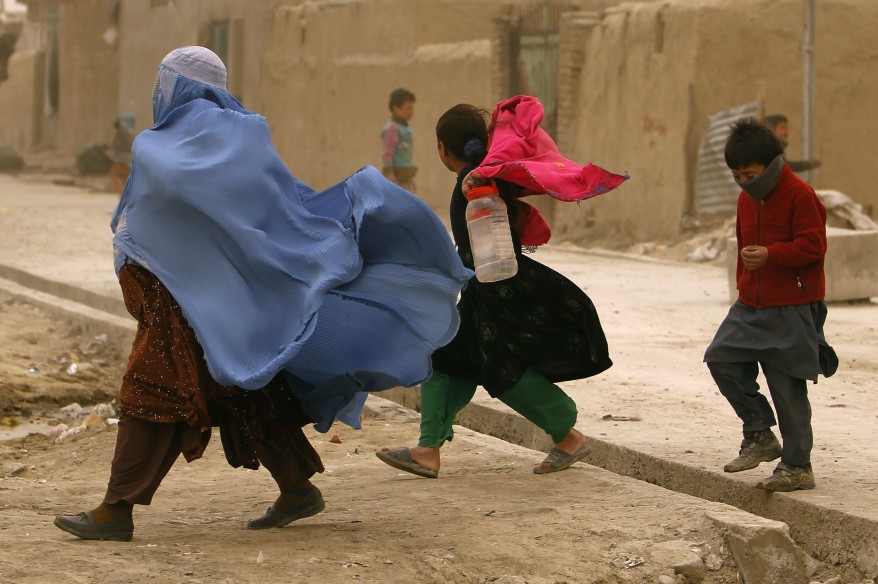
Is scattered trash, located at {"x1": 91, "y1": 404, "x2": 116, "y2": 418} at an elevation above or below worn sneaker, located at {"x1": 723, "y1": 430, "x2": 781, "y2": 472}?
below

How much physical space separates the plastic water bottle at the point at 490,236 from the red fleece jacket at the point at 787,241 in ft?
2.56

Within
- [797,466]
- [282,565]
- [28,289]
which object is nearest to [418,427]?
[797,466]

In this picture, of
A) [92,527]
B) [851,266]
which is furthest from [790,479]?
[851,266]

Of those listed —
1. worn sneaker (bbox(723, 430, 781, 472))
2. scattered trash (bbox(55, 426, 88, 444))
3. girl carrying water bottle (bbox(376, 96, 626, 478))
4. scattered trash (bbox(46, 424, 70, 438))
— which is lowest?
scattered trash (bbox(46, 424, 70, 438))

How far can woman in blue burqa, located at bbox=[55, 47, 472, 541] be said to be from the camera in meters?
3.99

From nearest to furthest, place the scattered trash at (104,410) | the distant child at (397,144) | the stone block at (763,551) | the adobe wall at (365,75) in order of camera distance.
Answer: the stone block at (763,551)
the scattered trash at (104,410)
the distant child at (397,144)
the adobe wall at (365,75)

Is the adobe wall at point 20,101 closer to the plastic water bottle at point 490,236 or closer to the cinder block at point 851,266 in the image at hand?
the cinder block at point 851,266

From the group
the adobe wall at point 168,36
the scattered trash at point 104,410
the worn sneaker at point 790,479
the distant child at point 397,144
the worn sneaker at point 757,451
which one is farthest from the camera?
the adobe wall at point 168,36

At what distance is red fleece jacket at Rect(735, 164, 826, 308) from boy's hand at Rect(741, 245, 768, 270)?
1.0 inches

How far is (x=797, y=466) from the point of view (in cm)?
464

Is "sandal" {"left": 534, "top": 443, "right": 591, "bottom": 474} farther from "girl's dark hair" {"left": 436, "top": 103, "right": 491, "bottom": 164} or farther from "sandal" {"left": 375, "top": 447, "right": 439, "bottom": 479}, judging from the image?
"girl's dark hair" {"left": 436, "top": 103, "right": 491, "bottom": 164}

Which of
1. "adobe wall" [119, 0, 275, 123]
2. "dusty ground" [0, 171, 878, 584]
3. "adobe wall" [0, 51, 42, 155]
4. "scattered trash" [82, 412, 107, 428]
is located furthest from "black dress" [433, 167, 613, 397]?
"adobe wall" [0, 51, 42, 155]

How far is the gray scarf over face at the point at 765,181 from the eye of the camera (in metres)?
4.52

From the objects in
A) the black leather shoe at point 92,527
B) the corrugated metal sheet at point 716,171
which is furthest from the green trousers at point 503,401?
the corrugated metal sheet at point 716,171
